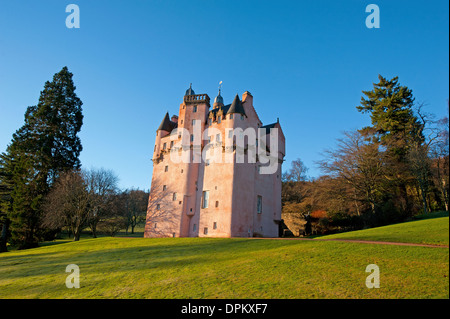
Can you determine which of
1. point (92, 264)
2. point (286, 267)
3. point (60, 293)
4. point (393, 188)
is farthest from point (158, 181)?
point (393, 188)

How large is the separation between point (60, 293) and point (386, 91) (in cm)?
4849

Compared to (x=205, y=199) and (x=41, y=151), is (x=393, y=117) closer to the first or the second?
(x=205, y=199)

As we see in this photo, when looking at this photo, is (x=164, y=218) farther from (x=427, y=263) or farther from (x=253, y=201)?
(x=427, y=263)

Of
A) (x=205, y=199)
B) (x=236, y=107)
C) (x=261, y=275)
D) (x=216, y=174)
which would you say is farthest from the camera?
(x=236, y=107)

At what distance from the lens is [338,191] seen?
36781 millimetres

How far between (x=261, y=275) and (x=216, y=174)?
22216 mm

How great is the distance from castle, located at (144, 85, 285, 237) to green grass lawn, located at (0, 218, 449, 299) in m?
14.4

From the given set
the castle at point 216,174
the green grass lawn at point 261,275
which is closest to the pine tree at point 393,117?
the castle at point 216,174

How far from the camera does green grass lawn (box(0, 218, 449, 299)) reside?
9195 mm

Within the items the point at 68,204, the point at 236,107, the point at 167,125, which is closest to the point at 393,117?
the point at 236,107

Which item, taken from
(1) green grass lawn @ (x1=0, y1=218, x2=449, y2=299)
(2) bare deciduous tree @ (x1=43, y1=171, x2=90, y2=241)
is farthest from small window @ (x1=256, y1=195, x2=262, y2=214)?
(2) bare deciduous tree @ (x1=43, y1=171, x2=90, y2=241)

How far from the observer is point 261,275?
1155 cm

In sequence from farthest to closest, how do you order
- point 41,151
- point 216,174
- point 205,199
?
1. point 41,151
2. point 205,199
3. point 216,174

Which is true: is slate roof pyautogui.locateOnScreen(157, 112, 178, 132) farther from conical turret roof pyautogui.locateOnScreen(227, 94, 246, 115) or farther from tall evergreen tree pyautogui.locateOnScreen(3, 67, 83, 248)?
tall evergreen tree pyautogui.locateOnScreen(3, 67, 83, 248)
